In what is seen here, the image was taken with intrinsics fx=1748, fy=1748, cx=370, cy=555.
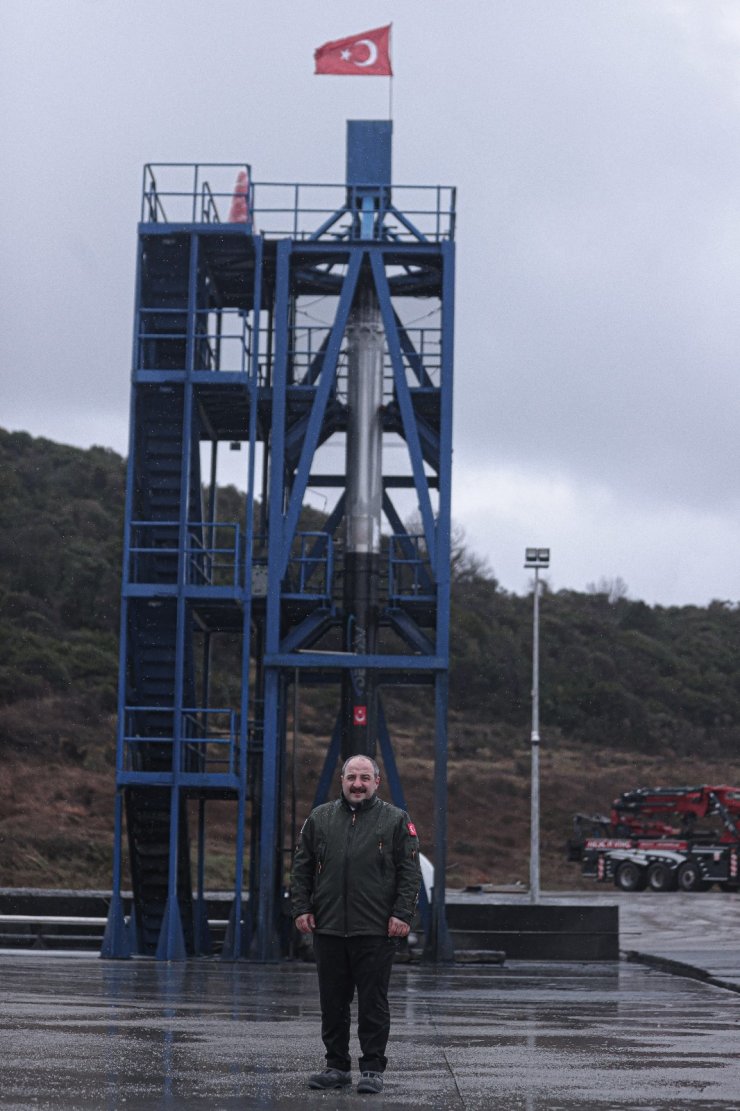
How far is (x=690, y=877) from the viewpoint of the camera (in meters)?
51.9

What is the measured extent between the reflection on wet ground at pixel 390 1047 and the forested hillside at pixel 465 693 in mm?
33330

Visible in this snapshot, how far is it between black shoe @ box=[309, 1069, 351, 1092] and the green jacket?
659 millimetres

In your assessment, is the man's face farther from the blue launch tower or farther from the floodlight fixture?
the floodlight fixture

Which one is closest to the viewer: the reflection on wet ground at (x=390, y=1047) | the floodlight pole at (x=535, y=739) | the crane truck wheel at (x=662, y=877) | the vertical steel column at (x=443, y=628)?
the reflection on wet ground at (x=390, y=1047)

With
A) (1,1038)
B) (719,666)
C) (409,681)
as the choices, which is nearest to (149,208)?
(409,681)

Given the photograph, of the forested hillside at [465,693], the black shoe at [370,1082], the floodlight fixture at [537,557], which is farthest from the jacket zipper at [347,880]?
the forested hillside at [465,693]

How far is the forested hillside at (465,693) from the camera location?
59781 millimetres

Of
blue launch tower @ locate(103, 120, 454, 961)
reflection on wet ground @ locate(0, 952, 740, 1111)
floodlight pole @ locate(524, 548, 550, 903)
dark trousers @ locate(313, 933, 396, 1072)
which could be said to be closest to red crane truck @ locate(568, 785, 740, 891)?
floodlight pole @ locate(524, 548, 550, 903)

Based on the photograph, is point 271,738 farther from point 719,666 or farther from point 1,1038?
point 719,666

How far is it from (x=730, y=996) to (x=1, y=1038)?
33.3 ft

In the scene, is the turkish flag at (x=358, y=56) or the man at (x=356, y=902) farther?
the turkish flag at (x=358, y=56)

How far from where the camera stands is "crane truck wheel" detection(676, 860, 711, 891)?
51.8 meters

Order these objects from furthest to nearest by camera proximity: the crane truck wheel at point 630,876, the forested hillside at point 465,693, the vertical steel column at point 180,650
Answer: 1. the forested hillside at point 465,693
2. the crane truck wheel at point 630,876
3. the vertical steel column at point 180,650

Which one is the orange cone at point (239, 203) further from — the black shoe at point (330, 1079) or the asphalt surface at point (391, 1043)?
the black shoe at point (330, 1079)
